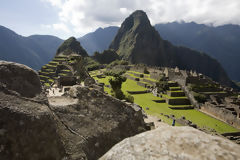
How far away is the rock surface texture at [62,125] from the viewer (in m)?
3.17

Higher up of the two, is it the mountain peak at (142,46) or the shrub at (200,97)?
the mountain peak at (142,46)

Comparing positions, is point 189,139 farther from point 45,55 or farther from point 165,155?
point 45,55

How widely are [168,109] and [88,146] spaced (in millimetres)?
30030

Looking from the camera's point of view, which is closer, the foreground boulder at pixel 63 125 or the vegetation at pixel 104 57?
the foreground boulder at pixel 63 125

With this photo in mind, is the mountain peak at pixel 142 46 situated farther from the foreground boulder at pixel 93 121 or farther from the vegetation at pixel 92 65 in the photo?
the foreground boulder at pixel 93 121

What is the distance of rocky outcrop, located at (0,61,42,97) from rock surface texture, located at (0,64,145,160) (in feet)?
0.15

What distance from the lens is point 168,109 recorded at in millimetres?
32156

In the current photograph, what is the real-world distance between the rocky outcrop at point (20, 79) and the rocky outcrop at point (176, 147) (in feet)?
9.86

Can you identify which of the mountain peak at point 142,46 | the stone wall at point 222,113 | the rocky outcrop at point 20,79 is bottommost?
the stone wall at point 222,113

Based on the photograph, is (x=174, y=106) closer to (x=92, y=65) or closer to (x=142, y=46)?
(x=92, y=65)

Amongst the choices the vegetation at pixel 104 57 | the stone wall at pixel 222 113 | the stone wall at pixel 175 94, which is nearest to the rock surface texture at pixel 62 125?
the stone wall at pixel 222 113

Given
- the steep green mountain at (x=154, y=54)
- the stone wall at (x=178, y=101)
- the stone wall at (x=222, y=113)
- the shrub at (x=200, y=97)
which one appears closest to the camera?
the stone wall at (x=222, y=113)

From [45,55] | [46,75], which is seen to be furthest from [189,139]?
[45,55]

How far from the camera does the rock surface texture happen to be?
3172 mm
